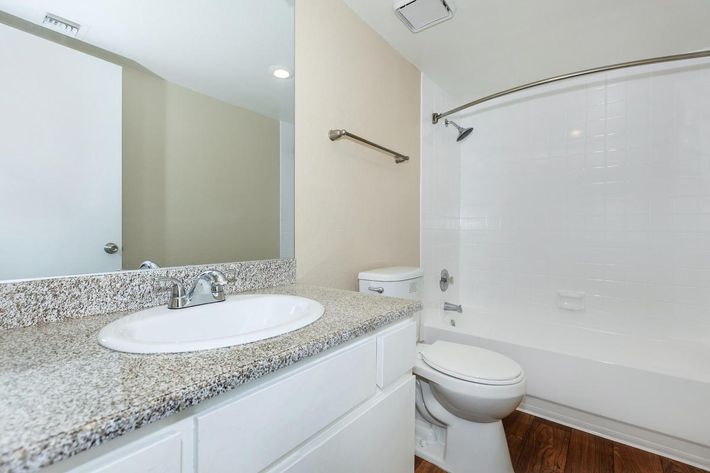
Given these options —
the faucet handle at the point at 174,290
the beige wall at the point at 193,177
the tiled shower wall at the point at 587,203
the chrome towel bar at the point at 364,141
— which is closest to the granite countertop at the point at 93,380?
the faucet handle at the point at 174,290

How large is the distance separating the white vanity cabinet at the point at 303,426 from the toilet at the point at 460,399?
40cm

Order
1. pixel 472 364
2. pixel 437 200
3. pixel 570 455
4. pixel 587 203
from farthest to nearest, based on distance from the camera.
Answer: pixel 437 200
pixel 587 203
pixel 570 455
pixel 472 364

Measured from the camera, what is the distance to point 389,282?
4.92 feet

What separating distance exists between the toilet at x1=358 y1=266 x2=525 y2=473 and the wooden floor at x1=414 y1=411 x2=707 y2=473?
0.13 meters

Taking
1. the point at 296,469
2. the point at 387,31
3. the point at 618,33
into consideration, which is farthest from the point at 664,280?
the point at 296,469

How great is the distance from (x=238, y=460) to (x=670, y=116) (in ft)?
9.08

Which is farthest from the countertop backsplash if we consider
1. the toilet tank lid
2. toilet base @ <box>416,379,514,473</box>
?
toilet base @ <box>416,379,514,473</box>

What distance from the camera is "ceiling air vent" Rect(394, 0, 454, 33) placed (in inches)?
56.2

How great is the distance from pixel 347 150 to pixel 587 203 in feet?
5.80

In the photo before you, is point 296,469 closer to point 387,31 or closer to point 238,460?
point 238,460

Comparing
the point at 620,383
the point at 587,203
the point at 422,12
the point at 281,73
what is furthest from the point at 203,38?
the point at 587,203

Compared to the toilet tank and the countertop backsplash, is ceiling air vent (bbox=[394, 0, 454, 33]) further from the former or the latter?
the countertop backsplash

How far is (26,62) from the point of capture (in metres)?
0.70

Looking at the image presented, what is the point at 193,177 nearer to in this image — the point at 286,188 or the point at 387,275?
the point at 286,188
